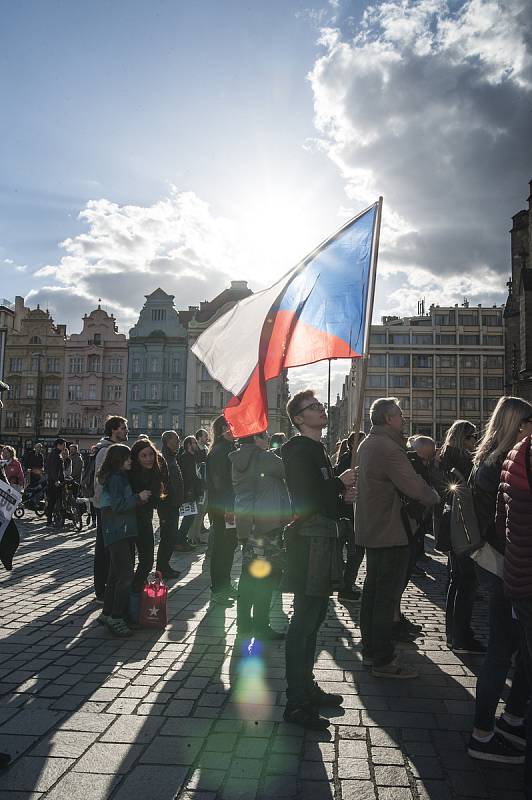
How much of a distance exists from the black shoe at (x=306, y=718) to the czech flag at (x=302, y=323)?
2234mm

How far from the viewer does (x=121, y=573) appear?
21.7 feet

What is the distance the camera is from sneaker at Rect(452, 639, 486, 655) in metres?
5.98

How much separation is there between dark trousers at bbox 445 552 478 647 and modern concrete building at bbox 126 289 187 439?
59.5 meters

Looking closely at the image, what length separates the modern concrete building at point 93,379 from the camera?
66.4 metres

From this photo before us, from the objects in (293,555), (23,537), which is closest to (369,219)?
(293,555)

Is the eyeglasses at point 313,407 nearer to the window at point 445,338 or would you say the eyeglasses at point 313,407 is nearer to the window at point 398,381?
the window at point 398,381

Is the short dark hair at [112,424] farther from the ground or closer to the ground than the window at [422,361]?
closer to the ground

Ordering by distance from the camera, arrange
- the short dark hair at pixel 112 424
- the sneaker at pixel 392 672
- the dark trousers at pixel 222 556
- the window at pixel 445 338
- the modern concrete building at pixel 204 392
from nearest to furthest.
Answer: the sneaker at pixel 392 672
the short dark hair at pixel 112 424
the dark trousers at pixel 222 556
the modern concrete building at pixel 204 392
the window at pixel 445 338

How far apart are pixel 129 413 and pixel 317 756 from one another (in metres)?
63.5

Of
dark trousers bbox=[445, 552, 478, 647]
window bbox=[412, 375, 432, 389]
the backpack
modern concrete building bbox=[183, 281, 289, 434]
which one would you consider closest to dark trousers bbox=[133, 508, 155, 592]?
dark trousers bbox=[445, 552, 478, 647]

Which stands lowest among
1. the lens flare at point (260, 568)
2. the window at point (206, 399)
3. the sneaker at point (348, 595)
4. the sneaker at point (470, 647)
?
the sneaker at point (348, 595)

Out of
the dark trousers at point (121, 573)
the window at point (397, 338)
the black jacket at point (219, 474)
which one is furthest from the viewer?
the window at point (397, 338)

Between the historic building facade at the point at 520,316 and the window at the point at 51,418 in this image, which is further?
the window at the point at 51,418

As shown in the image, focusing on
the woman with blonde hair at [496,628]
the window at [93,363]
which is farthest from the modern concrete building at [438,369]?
the woman with blonde hair at [496,628]
